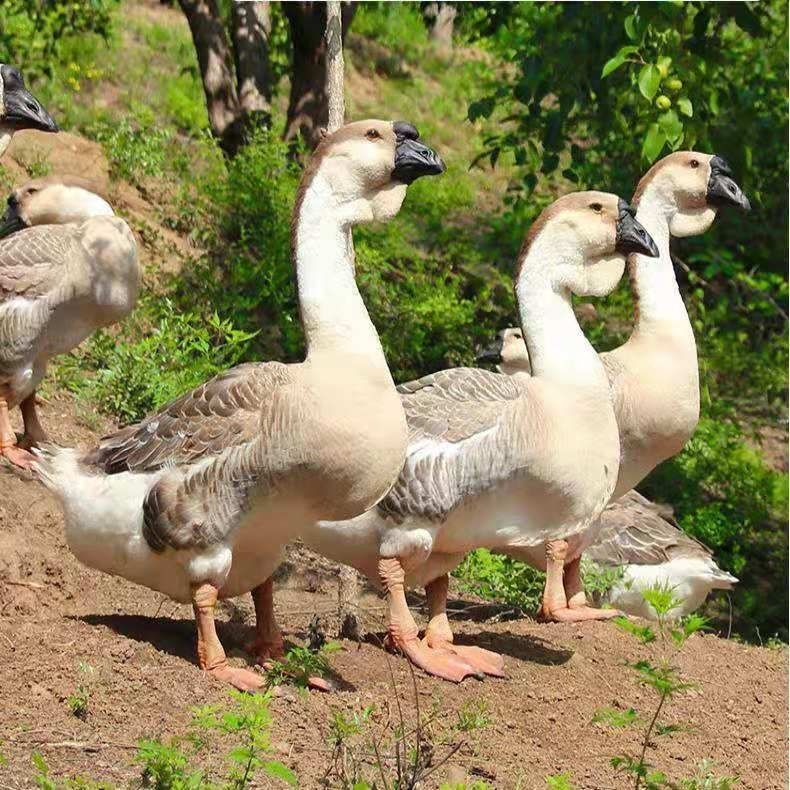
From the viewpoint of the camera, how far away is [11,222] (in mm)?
9664

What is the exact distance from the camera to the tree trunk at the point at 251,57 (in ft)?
44.1

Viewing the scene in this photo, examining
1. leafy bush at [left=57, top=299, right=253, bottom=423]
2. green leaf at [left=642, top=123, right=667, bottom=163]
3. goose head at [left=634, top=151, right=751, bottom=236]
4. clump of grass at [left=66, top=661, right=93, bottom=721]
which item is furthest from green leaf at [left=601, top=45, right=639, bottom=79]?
clump of grass at [left=66, top=661, right=93, bottom=721]

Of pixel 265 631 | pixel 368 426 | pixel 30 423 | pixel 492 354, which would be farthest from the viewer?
pixel 492 354

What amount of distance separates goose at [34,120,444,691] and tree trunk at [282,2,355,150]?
25.0 ft

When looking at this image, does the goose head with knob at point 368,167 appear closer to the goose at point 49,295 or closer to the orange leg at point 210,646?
the orange leg at point 210,646

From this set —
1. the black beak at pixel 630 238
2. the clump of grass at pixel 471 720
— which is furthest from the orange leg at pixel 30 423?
the clump of grass at pixel 471 720

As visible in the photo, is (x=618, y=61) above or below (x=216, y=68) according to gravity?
above

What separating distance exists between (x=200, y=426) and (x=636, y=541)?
4.20 meters

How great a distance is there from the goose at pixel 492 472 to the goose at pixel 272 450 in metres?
0.70

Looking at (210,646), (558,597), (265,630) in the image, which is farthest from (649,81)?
(210,646)

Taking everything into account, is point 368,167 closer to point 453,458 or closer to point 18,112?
point 453,458

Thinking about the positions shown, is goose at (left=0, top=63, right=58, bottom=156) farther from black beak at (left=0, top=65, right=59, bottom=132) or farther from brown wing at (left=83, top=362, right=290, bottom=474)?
brown wing at (left=83, top=362, right=290, bottom=474)

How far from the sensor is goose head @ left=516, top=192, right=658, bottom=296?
6.88m

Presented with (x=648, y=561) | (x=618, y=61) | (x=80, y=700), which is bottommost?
(x=648, y=561)
